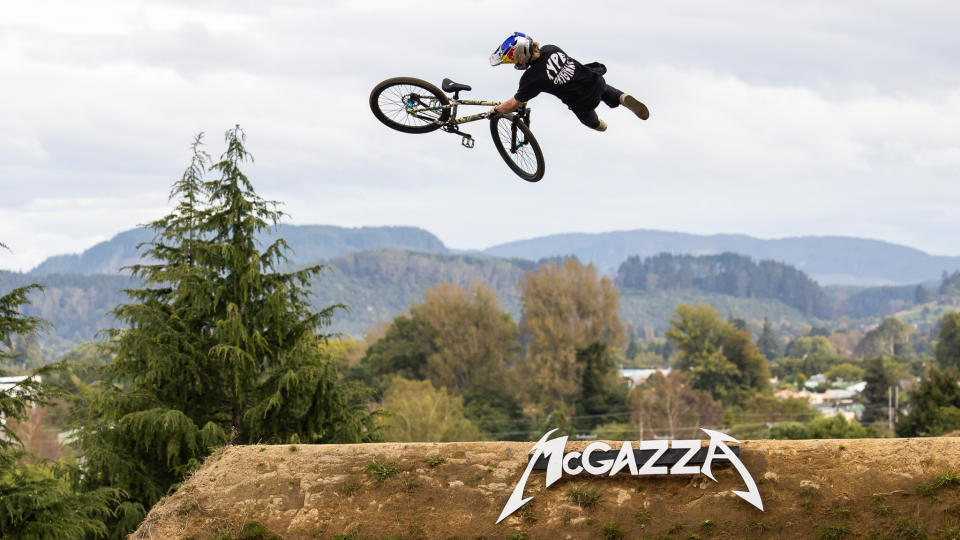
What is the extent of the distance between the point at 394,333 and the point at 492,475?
93.1 m

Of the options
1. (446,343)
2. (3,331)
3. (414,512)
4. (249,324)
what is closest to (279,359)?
(249,324)

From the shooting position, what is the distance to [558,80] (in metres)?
15.2

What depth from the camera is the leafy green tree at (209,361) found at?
2755 centimetres

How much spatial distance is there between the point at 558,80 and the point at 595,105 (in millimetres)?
925

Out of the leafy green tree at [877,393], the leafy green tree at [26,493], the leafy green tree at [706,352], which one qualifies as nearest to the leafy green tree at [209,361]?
the leafy green tree at [26,493]

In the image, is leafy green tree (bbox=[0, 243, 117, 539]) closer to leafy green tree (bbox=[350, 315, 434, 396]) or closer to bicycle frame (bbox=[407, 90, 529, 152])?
bicycle frame (bbox=[407, 90, 529, 152])

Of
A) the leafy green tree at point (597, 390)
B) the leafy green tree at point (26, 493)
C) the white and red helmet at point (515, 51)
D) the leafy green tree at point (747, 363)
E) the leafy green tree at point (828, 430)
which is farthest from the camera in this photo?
the leafy green tree at point (747, 363)

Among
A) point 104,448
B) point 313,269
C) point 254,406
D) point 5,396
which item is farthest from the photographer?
point 313,269

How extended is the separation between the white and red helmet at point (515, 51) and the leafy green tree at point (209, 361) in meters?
16.2

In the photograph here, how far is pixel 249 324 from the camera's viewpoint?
30219 millimetres

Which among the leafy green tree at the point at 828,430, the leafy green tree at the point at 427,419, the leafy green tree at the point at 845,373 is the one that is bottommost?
the leafy green tree at the point at 845,373

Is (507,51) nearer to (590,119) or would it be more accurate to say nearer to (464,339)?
(590,119)

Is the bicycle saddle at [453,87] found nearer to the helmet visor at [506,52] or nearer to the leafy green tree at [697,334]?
the helmet visor at [506,52]

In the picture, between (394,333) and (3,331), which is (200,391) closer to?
(3,331)
